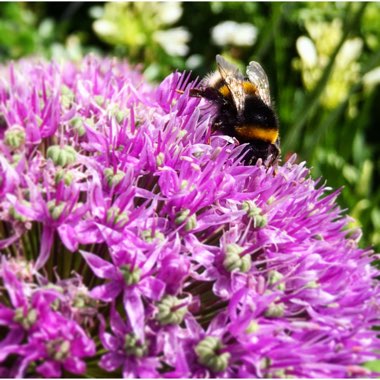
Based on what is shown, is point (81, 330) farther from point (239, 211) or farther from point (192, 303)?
point (239, 211)

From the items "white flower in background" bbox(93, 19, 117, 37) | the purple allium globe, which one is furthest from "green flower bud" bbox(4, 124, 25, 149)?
"white flower in background" bbox(93, 19, 117, 37)

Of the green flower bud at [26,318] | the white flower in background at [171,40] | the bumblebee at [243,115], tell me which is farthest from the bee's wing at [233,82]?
the white flower in background at [171,40]

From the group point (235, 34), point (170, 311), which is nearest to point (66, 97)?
point (170, 311)

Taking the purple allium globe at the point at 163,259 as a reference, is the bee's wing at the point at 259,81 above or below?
above

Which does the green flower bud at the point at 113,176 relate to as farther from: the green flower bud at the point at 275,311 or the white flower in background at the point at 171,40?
the white flower in background at the point at 171,40

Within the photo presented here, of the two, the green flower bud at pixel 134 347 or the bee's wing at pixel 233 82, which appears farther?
the bee's wing at pixel 233 82

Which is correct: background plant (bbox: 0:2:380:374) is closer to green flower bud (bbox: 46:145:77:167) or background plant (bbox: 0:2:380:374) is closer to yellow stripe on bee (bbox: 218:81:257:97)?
yellow stripe on bee (bbox: 218:81:257:97)

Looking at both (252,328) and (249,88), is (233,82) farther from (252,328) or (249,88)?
(252,328)
